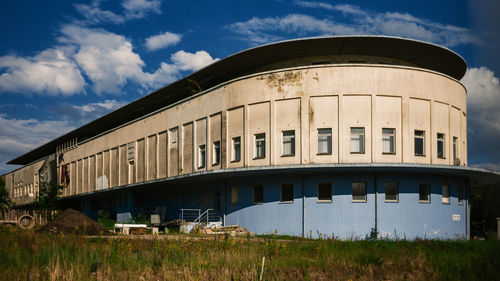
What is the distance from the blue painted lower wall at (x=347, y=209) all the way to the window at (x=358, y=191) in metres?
0.26

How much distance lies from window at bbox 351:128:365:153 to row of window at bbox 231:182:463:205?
6.50 ft

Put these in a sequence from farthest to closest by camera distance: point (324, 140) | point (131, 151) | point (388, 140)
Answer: point (131, 151), point (324, 140), point (388, 140)

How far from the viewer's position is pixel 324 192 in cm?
2877

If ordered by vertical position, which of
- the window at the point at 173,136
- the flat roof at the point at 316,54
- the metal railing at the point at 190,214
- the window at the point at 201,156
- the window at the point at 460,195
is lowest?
the metal railing at the point at 190,214

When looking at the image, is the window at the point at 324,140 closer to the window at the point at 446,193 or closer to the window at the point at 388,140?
the window at the point at 388,140

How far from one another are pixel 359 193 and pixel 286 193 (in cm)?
425

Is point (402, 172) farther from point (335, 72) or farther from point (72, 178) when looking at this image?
point (72, 178)

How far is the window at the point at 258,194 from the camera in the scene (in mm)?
30875

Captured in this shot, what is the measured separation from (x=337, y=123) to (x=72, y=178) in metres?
41.2

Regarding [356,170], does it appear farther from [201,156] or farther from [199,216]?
[201,156]

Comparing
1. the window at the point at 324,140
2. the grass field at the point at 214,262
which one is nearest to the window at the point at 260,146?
the window at the point at 324,140

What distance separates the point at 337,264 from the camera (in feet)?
40.1

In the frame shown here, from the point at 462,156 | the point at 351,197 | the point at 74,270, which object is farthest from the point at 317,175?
the point at 74,270

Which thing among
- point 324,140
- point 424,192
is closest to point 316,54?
point 324,140
